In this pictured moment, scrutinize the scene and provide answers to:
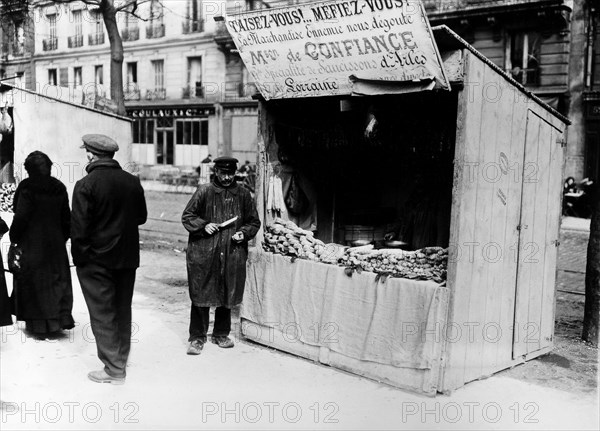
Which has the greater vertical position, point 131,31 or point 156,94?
point 131,31

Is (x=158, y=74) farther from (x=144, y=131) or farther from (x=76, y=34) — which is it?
(x=76, y=34)

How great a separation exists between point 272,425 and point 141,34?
33.2 meters

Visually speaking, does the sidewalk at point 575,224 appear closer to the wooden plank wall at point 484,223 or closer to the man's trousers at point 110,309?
the wooden plank wall at point 484,223

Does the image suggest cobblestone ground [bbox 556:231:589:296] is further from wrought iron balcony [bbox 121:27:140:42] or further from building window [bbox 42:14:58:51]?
building window [bbox 42:14:58:51]

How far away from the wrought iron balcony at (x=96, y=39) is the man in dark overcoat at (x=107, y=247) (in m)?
33.9

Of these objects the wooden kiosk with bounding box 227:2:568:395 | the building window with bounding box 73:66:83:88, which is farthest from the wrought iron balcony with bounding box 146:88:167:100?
the wooden kiosk with bounding box 227:2:568:395

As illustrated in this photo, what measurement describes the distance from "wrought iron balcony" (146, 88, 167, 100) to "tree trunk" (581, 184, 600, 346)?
29509 millimetres

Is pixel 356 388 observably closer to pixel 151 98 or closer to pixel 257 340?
pixel 257 340

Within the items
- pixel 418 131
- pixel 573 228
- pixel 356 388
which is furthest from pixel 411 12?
pixel 573 228

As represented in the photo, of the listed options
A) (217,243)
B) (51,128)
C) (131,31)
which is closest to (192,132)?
(131,31)

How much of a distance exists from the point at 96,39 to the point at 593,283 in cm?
3491

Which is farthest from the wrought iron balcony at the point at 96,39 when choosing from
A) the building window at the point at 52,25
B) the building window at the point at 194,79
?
the building window at the point at 194,79

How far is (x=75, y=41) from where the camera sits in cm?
3825

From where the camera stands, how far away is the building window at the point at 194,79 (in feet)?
108
